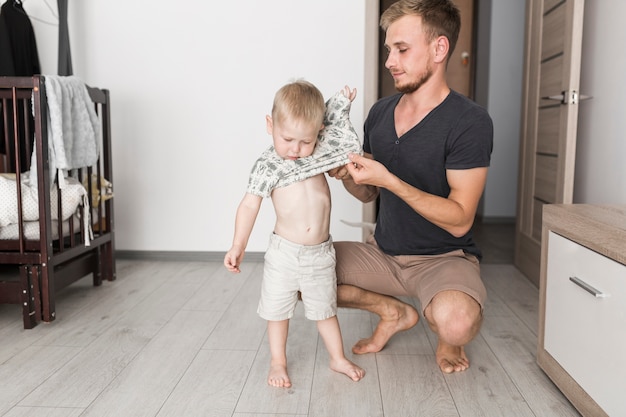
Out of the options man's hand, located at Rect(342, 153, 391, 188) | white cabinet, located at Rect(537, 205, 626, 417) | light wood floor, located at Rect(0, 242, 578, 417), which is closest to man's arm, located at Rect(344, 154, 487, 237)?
man's hand, located at Rect(342, 153, 391, 188)

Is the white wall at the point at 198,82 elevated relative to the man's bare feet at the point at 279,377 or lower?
elevated

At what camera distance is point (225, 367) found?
1785 millimetres

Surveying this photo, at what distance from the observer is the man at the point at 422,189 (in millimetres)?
1636

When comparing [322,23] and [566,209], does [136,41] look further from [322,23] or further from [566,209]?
[566,209]

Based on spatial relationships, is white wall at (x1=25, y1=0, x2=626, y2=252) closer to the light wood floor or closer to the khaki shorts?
the light wood floor

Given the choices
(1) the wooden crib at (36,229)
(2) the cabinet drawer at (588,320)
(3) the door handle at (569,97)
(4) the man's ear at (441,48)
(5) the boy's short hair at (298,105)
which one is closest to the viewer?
(2) the cabinet drawer at (588,320)

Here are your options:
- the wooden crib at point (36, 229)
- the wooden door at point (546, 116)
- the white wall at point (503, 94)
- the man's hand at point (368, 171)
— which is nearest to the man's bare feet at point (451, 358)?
the man's hand at point (368, 171)

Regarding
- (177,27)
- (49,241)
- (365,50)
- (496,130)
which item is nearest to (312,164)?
(49,241)

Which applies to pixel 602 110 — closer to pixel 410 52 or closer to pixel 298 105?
pixel 410 52

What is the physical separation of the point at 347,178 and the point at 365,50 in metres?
1.51

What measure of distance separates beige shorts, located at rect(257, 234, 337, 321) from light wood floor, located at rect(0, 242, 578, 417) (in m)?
0.21

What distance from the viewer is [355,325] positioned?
2.21 metres

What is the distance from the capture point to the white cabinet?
1284 mm

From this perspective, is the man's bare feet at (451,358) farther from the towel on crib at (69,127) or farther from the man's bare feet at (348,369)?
the towel on crib at (69,127)
